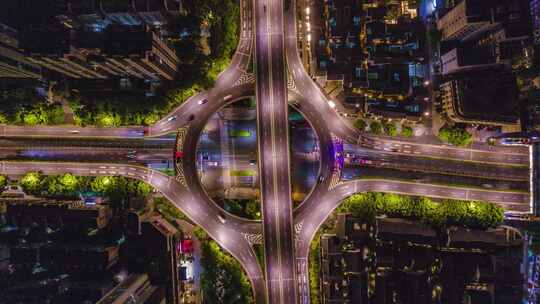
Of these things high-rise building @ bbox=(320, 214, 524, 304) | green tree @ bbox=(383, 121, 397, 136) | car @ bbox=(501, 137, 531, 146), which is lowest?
high-rise building @ bbox=(320, 214, 524, 304)

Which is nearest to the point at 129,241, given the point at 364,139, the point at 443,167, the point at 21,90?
the point at 21,90

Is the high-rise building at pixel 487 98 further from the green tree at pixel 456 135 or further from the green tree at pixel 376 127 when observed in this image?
the green tree at pixel 376 127

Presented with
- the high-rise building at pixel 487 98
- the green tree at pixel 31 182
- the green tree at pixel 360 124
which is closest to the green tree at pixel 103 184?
the green tree at pixel 31 182

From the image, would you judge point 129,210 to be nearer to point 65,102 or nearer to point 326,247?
point 65,102

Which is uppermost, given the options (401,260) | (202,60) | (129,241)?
(202,60)

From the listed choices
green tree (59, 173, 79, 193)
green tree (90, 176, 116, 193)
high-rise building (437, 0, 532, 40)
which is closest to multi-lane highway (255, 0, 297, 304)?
green tree (90, 176, 116, 193)

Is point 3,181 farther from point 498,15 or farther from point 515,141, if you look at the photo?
point 515,141

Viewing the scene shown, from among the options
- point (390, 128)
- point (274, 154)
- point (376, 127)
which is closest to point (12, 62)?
point (274, 154)

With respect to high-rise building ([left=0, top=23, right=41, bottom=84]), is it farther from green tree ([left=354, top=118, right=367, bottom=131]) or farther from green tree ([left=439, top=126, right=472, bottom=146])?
green tree ([left=439, top=126, right=472, bottom=146])
